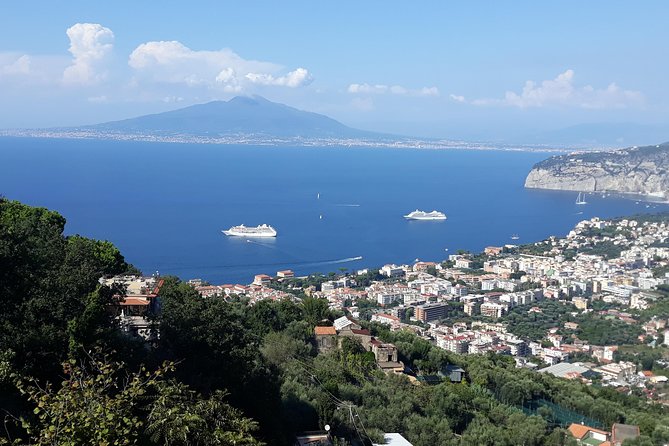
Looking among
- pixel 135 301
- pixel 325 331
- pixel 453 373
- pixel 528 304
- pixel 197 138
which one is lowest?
pixel 528 304

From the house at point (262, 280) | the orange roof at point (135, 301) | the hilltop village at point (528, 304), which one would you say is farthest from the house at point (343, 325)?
the house at point (262, 280)

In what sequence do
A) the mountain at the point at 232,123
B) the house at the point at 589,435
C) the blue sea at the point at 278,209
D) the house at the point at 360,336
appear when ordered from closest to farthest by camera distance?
the house at the point at 589,435 < the house at the point at 360,336 < the blue sea at the point at 278,209 < the mountain at the point at 232,123

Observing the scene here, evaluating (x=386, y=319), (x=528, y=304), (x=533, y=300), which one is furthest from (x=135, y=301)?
(x=533, y=300)

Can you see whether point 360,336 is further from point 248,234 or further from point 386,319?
point 248,234

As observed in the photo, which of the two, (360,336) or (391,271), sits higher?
(360,336)

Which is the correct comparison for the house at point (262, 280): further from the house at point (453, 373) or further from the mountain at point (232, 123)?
the mountain at point (232, 123)

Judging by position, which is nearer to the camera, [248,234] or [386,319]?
[386,319]

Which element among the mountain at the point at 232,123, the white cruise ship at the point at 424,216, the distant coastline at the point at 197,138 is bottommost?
the white cruise ship at the point at 424,216

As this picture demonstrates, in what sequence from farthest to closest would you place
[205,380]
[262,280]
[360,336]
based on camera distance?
[262,280]
[360,336]
[205,380]
